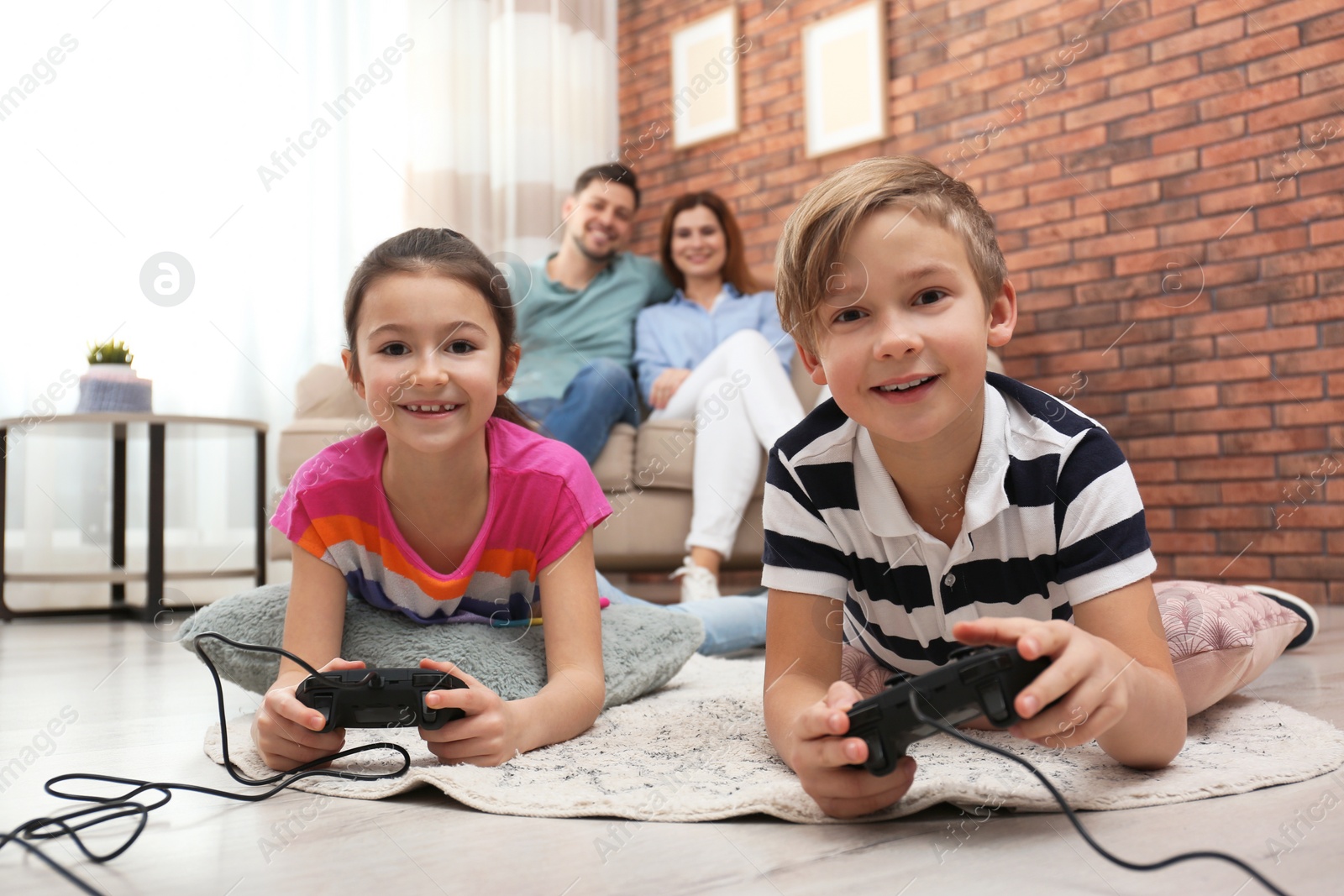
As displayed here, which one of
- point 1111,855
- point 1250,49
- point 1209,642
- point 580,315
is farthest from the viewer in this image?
point 580,315

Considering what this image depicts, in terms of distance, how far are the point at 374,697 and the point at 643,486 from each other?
1.74 meters

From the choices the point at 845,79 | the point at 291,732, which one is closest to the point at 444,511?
the point at 291,732

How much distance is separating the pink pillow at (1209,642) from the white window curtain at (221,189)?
2.10m

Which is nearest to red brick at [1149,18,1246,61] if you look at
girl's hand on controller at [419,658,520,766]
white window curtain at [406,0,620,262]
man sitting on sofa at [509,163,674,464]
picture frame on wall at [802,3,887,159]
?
picture frame on wall at [802,3,887,159]

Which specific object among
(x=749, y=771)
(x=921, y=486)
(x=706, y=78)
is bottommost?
(x=749, y=771)

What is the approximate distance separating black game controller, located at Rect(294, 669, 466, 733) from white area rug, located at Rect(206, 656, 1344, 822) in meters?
0.04

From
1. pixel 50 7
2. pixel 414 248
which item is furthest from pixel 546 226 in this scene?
pixel 414 248

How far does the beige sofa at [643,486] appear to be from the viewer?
2.47 meters

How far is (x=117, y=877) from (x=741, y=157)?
326 centimetres

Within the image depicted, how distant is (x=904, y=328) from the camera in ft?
2.40

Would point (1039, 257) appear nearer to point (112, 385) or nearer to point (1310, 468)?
point (1310, 468)

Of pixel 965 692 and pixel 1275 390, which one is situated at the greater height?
pixel 1275 390

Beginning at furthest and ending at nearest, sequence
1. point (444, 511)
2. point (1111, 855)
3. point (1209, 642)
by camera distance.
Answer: point (444, 511) < point (1209, 642) < point (1111, 855)

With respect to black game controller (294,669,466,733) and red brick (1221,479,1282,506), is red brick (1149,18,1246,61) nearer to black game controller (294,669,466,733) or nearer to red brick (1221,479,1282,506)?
red brick (1221,479,1282,506)
